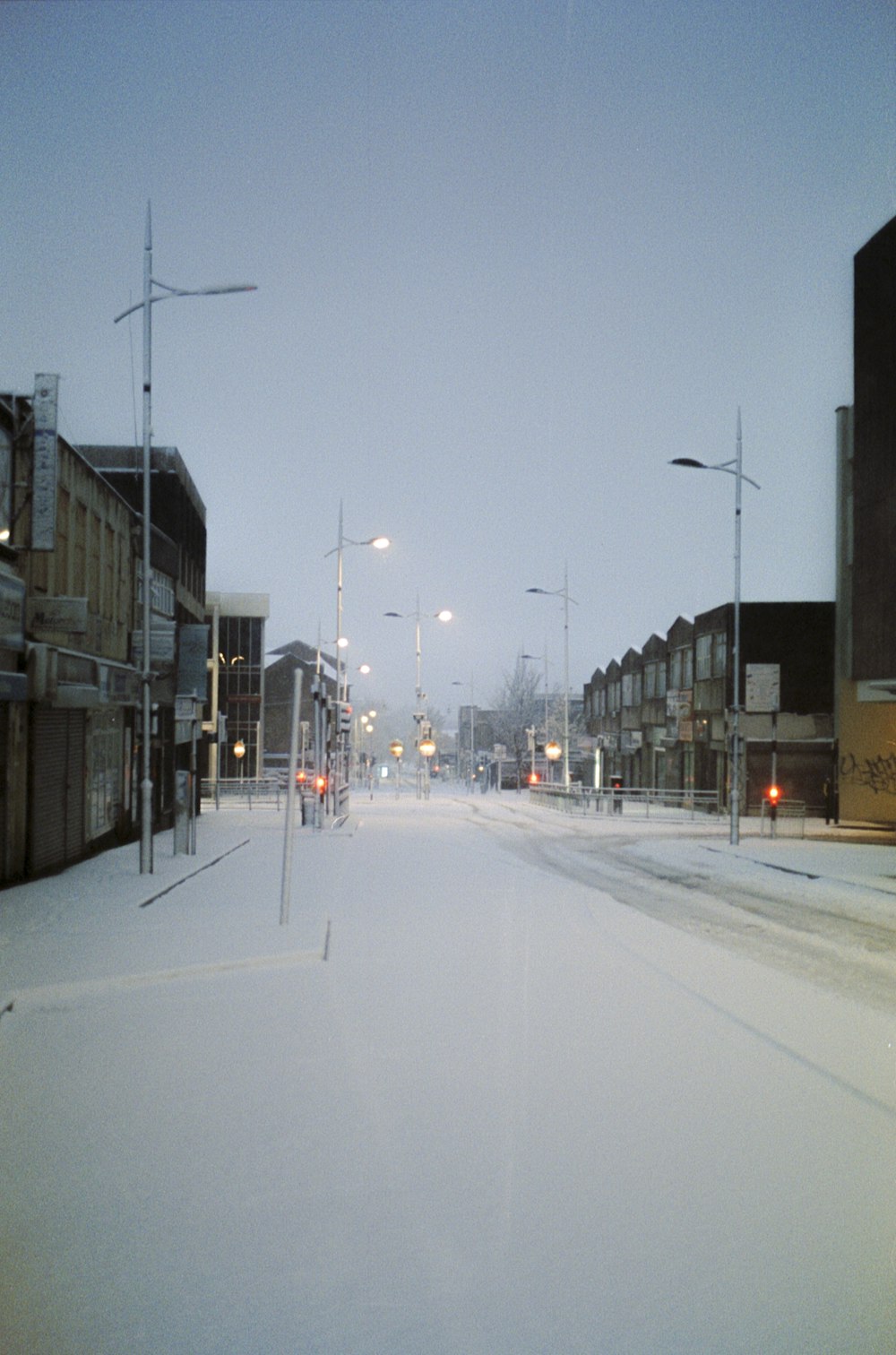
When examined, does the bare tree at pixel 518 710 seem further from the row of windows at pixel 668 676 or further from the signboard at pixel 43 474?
the signboard at pixel 43 474

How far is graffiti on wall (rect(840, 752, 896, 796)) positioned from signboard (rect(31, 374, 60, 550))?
2950 cm

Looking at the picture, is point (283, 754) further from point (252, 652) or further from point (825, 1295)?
point (825, 1295)

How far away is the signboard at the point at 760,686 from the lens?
3834cm

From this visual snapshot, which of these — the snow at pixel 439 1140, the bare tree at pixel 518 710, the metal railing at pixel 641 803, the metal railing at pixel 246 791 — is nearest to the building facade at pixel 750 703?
the metal railing at pixel 641 803

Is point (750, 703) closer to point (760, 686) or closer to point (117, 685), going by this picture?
point (760, 686)

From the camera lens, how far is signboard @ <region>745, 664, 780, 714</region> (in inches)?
1510

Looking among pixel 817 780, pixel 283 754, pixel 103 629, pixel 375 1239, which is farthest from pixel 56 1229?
pixel 283 754

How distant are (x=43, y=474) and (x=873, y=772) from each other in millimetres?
30456

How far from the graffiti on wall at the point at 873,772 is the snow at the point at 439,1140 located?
2566 centimetres

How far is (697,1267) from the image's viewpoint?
4449 millimetres

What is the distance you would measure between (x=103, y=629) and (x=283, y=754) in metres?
68.1

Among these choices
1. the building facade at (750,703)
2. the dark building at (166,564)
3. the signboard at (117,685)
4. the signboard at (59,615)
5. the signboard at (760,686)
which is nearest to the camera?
the signboard at (59,615)

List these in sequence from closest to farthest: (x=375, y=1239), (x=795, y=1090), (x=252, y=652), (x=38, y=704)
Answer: (x=375, y=1239), (x=795, y=1090), (x=38, y=704), (x=252, y=652)

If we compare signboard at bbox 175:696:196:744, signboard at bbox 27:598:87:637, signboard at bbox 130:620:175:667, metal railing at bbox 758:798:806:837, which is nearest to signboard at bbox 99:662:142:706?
signboard at bbox 130:620:175:667
